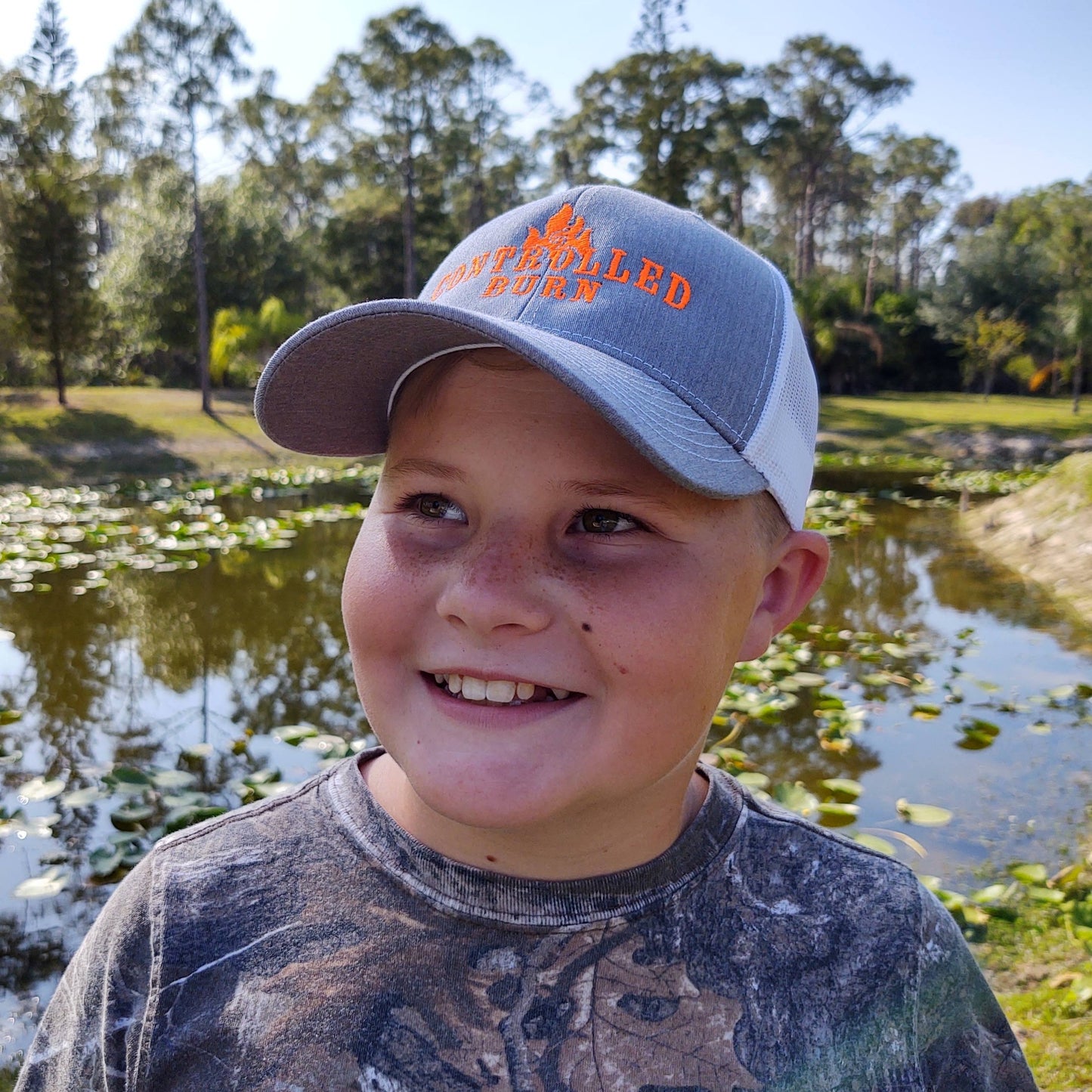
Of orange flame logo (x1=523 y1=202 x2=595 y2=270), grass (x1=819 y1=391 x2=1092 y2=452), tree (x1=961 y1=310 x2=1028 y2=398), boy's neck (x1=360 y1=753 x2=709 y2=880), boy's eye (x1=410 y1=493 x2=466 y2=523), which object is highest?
tree (x1=961 y1=310 x2=1028 y2=398)

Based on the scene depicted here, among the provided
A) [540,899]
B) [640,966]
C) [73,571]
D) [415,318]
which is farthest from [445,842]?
[73,571]

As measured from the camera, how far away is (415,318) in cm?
81

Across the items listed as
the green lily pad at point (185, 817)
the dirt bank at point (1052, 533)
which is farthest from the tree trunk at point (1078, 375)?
the green lily pad at point (185, 817)

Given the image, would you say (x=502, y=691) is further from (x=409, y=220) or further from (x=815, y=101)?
(x=815, y=101)

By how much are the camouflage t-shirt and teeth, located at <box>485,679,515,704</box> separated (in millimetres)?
166

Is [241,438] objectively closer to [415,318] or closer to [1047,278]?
[415,318]

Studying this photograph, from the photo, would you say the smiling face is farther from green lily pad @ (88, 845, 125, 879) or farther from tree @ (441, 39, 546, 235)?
tree @ (441, 39, 546, 235)

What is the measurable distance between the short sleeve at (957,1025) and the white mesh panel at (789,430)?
42 cm

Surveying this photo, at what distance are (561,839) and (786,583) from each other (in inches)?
14.3

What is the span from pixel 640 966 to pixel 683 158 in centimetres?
2057

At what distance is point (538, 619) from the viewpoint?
0.77 meters

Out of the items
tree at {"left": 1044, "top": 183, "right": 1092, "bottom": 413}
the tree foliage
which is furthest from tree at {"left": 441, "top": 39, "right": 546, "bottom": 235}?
tree at {"left": 1044, "top": 183, "right": 1092, "bottom": 413}

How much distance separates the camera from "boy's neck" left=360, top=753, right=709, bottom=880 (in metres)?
0.84

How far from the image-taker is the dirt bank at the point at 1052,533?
18.4 ft
